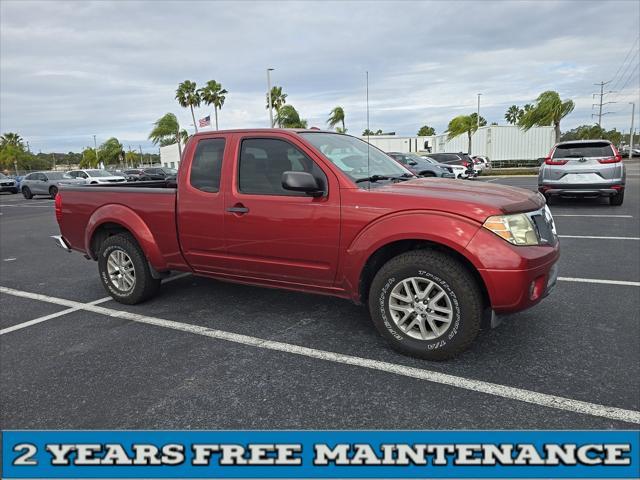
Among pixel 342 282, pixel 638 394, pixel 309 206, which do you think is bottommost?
pixel 638 394

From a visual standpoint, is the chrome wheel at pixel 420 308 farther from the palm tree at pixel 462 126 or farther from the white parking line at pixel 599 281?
the palm tree at pixel 462 126

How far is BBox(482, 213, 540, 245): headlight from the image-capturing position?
3.09 metres

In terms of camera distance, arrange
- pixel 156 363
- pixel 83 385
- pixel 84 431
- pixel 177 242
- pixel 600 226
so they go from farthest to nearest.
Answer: pixel 600 226
pixel 177 242
pixel 156 363
pixel 83 385
pixel 84 431

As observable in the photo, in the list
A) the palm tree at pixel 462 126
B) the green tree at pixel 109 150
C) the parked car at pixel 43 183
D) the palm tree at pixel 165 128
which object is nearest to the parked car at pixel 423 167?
the parked car at pixel 43 183

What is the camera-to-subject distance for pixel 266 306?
→ 4676 millimetres

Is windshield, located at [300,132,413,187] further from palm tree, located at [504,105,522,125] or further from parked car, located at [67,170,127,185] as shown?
palm tree, located at [504,105,522,125]

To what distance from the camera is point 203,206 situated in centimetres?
421

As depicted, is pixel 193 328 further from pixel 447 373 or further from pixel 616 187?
pixel 616 187

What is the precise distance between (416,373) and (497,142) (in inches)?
1839

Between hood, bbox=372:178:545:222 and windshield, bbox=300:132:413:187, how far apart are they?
0.33 meters

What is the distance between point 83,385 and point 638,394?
3613 mm

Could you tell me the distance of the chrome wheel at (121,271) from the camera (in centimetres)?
483

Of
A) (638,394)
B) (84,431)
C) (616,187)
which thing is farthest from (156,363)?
(616,187)

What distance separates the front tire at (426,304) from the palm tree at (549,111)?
4221 centimetres
